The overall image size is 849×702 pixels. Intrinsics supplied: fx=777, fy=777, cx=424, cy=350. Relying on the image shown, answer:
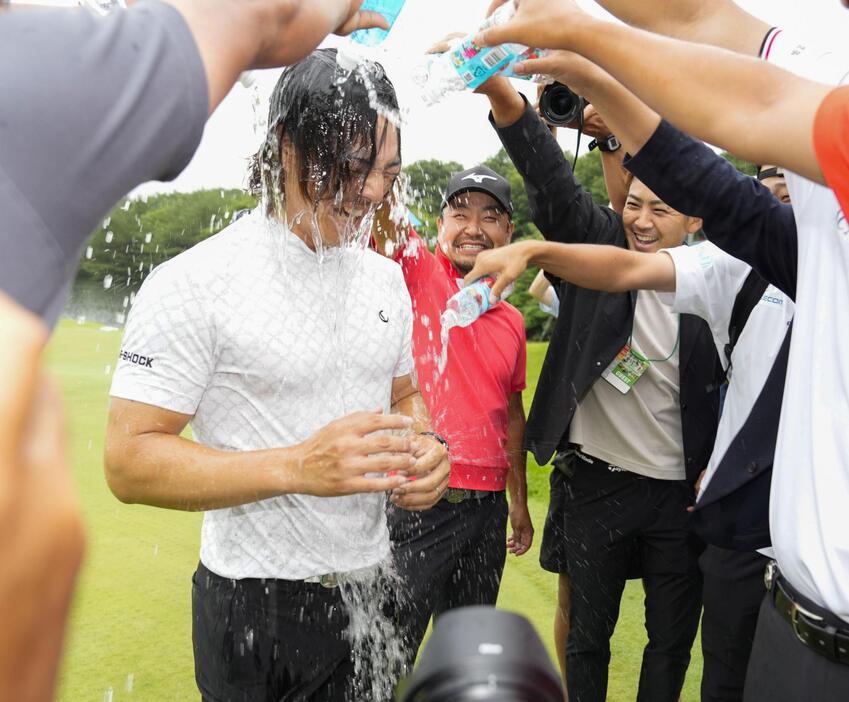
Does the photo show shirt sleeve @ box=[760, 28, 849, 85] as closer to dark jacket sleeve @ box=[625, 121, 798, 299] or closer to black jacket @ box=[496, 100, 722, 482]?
dark jacket sleeve @ box=[625, 121, 798, 299]

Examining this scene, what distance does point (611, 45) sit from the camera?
1233 mm

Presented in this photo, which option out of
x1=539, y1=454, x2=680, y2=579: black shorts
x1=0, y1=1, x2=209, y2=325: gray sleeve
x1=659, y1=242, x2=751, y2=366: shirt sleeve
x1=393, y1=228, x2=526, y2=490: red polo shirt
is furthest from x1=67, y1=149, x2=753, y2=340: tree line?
x1=0, y1=1, x2=209, y2=325: gray sleeve

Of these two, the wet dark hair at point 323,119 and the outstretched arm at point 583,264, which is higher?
the wet dark hair at point 323,119

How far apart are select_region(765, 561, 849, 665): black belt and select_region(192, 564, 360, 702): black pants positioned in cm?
87

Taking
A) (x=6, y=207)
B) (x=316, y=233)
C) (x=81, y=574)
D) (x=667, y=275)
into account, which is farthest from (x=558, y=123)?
(x=81, y=574)

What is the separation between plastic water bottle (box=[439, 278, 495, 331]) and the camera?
89.7 inches

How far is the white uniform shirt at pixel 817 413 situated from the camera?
1.26m

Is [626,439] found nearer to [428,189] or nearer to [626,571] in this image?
[626,571]

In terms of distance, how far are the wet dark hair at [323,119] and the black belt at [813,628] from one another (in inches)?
46.3

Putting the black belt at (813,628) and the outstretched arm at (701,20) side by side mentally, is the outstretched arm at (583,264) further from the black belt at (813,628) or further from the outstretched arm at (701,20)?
the black belt at (813,628)

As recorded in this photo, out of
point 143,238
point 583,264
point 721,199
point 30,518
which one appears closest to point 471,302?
point 583,264

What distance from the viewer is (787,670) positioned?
4.71 ft

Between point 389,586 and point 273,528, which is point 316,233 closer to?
point 273,528

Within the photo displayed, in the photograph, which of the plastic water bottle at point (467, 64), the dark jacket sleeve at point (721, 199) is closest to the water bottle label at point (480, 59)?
the plastic water bottle at point (467, 64)
